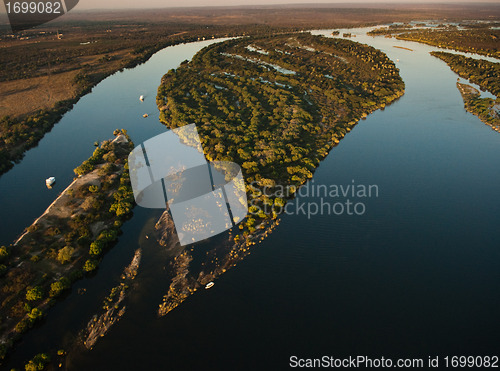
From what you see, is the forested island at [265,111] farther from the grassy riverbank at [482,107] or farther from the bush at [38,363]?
the grassy riverbank at [482,107]

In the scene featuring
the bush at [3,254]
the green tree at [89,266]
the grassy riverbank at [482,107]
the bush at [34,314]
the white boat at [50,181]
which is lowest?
the bush at [34,314]

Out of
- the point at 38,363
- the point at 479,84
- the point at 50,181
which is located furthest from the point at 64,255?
the point at 479,84

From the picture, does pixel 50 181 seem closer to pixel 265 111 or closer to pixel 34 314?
pixel 34 314

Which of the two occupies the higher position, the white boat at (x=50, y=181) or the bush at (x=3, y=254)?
the white boat at (x=50, y=181)

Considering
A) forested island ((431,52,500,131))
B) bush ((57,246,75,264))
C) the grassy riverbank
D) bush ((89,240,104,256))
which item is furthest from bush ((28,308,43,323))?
forested island ((431,52,500,131))

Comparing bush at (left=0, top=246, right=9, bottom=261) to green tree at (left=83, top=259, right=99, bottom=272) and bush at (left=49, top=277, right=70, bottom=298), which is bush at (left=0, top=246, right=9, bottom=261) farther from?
green tree at (left=83, top=259, right=99, bottom=272)

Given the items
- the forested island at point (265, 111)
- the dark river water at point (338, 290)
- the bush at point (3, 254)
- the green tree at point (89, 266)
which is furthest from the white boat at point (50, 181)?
the forested island at point (265, 111)

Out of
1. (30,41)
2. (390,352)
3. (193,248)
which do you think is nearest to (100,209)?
(193,248)
